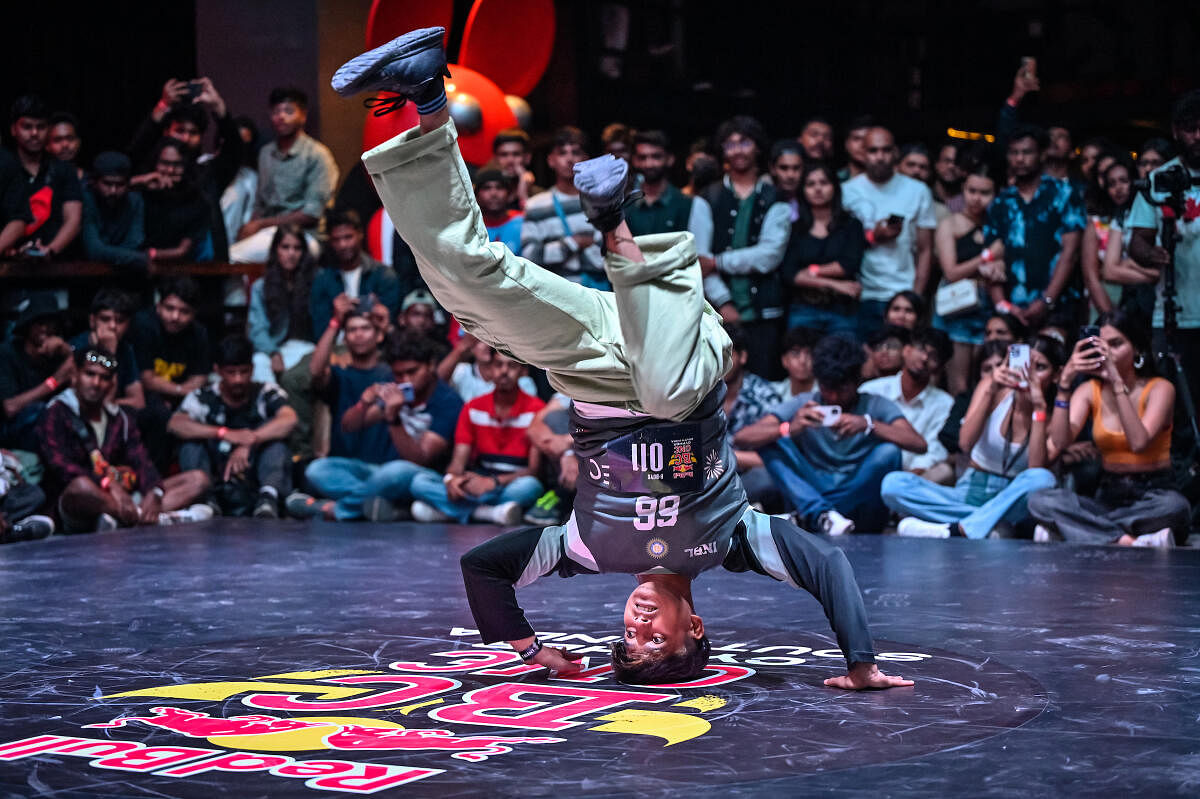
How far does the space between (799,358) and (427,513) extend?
2010 mm

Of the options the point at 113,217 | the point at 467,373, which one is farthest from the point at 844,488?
the point at 113,217

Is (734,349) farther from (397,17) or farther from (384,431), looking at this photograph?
(397,17)

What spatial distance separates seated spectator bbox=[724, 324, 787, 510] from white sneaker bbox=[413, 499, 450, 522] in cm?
Answer: 152

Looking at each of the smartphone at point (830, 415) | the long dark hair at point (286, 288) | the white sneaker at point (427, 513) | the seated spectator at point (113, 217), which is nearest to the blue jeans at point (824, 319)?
the smartphone at point (830, 415)

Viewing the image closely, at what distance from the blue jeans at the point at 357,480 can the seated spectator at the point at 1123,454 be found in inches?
120

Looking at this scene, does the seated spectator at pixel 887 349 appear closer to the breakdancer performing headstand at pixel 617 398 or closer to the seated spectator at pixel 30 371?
the breakdancer performing headstand at pixel 617 398

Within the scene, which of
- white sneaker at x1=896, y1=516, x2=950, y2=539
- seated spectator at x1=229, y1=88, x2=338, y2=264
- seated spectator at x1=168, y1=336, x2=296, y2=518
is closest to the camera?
white sneaker at x1=896, y1=516, x2=950, y2=539

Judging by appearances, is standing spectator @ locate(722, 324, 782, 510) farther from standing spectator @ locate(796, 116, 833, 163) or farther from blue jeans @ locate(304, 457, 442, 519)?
blue jeans @ locate(304, 457, 442, 519)

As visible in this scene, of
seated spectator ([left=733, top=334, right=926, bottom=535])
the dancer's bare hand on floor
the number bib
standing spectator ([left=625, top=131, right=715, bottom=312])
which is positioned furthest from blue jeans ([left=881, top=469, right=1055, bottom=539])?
the number bib

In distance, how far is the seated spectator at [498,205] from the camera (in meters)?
7.34

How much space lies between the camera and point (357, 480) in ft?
24.5

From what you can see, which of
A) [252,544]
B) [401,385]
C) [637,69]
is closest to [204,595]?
[252,544]

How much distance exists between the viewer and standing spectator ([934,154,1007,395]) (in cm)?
703

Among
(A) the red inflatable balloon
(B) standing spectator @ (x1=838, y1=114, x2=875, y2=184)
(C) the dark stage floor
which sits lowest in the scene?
(C) the dark stage floor
